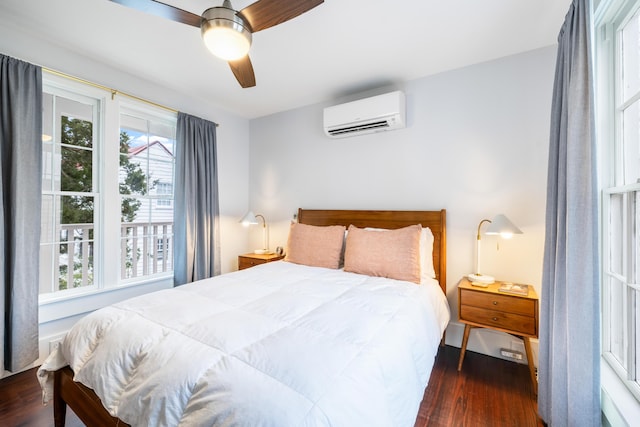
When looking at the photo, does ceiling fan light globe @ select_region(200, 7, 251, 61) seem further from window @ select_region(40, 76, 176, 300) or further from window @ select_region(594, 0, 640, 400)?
window @ select_region(594, 0, 640, 400)

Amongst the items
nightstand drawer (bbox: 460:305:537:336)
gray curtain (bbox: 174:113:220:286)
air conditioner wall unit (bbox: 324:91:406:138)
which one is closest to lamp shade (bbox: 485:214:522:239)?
nightstand drawer (bbox: 460:305:537:336)

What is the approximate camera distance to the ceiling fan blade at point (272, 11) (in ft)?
4.49

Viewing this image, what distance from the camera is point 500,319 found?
1.99 m

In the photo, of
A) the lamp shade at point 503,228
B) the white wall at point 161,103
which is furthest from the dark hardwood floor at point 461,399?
the lamp shade at point 503,228

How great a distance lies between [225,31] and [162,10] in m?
0.33

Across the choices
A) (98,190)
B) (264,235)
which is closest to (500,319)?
(264,235)

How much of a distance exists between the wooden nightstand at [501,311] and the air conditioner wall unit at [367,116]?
163 centimetres

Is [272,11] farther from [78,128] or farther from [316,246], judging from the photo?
[78,128]

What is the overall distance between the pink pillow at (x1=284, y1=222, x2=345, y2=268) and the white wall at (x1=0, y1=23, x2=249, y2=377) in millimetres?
1289

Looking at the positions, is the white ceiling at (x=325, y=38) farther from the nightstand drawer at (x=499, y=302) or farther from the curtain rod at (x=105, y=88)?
the nightstand drawer at (x=499, y=302)

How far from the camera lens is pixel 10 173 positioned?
77.2 inches

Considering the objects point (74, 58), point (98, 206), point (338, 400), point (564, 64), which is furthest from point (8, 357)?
point (564, 64)

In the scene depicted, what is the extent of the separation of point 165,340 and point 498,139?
275 centimetres

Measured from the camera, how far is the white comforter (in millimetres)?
882
